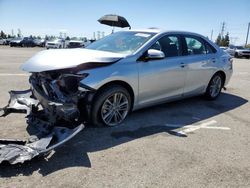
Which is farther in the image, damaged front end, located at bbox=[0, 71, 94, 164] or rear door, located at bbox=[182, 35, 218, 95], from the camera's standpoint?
rear door, located at bbox=[182, 35, 218, 95]

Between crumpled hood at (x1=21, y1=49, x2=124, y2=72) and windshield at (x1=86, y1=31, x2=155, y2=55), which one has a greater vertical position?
windshield at (x1=86, y1=31, x2=155, y2=55)

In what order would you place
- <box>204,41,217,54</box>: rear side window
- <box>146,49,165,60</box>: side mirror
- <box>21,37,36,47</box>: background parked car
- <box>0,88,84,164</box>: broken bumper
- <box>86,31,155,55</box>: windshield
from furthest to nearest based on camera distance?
<box>21,37,36,47</box>: background parked car → <box>204,41,217,54</box>: rear side window → <box>86,31,155,55</box>: windshield → <box>146,49,165,60</box>: side mirror → <box>0,88,84,164</box>: broken bumper

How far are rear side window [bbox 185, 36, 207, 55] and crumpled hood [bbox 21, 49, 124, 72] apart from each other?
6.37 ft

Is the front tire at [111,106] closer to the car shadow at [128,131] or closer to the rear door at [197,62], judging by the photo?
the car shadow at [128,131]

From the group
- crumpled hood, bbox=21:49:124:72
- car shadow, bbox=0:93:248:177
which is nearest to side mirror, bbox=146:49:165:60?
crumpled hood, bbox=21:49:124:72

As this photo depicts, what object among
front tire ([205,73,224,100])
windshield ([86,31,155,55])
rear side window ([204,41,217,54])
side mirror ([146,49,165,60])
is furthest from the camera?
front tire ([205,73,224,100])

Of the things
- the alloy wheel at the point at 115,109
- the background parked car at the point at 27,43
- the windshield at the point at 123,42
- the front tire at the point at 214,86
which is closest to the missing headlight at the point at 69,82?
the alloy wheel at the point at 115,109

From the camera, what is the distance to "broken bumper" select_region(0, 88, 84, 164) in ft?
10.6

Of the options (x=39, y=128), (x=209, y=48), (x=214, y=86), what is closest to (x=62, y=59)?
(x=39, y=128)

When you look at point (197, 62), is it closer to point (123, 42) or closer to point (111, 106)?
point (123, 42)

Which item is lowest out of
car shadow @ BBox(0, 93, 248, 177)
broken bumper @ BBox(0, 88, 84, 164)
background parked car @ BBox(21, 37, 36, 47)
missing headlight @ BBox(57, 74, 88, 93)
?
car shadow @ BBox(0, 93, 248, 177)

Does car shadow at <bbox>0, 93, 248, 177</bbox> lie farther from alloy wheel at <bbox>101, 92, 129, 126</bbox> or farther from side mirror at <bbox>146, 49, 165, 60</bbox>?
side mirror at <bbox>146, 49, 165, 60</bbox>

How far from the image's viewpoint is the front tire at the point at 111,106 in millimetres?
4383

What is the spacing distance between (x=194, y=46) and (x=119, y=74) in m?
2.47
